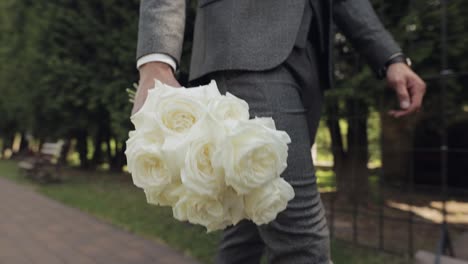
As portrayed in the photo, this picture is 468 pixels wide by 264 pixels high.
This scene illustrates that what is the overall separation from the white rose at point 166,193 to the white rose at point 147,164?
0.02m

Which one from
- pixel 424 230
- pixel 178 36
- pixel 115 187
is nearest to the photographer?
pixel 178 36

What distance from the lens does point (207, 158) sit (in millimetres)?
799

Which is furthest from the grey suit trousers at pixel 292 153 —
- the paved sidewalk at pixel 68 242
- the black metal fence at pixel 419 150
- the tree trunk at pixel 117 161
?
the tree trunk at pixel 117 161

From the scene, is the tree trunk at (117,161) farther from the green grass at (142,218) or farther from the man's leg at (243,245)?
the man's leg at (243,245)

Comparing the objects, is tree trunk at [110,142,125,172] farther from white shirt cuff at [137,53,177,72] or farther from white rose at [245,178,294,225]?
white rose at [245,178,294,225]

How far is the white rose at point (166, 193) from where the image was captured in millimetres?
829

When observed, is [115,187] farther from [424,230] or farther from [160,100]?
[160,100]

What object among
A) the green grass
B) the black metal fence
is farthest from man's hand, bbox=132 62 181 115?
the green grass

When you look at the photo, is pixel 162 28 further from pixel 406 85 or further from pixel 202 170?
pixel 406 85

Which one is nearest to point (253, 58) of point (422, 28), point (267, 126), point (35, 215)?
point (267, 126)

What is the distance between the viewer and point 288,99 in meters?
1.19

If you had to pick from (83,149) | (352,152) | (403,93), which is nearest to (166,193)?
(403,93)

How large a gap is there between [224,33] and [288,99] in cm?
27

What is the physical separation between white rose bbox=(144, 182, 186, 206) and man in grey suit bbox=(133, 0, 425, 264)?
0.26m
